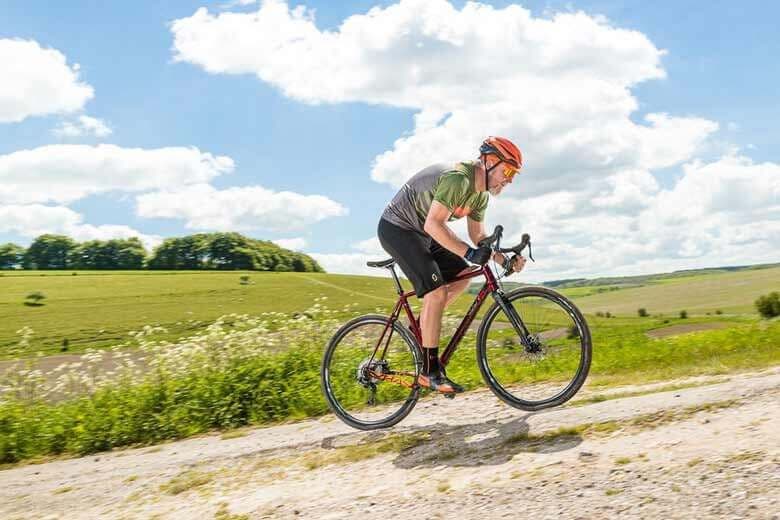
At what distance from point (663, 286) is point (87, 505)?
16760 cm

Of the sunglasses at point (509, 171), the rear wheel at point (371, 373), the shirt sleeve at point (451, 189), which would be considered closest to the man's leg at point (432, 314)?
the rear wheel at point (371, 373)

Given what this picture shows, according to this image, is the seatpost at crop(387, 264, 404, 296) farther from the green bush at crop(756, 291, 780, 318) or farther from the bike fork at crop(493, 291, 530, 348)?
the green bush at crop(756, 291, 780, 318)

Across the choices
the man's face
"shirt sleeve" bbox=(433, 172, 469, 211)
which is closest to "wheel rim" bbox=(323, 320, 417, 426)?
"shirt sleeve" bbox=(433, 172, 469, 211)

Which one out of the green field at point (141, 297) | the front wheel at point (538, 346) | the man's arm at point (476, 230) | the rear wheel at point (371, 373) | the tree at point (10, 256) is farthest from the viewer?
the tree at point (10, 256)

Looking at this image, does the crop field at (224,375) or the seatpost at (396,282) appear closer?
the seatpost at (396,282)

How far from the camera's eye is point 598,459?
12.2 feet

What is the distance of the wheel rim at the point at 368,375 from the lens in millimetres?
6035

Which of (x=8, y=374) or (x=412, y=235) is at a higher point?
(x=412, y=235)

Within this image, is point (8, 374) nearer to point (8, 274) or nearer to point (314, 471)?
point (314, 471)

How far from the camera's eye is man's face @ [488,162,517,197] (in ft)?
17.1

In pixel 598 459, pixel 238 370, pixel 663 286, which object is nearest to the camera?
pixel 598 459

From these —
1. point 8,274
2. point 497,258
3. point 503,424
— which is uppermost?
point 8,274

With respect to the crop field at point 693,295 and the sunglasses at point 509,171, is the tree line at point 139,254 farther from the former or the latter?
the sunglasses at point 509,171

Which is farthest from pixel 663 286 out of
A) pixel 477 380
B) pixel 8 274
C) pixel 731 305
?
pixel 477 380
